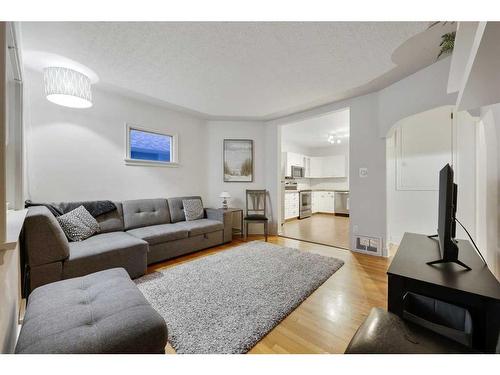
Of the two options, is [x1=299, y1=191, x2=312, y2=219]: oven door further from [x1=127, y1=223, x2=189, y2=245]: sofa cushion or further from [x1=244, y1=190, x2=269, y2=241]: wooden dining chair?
[x1=127, y1=223, x2=189, y2=245]: sofa cushion

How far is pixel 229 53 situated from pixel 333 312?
252 cm

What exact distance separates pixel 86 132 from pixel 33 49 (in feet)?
3.36

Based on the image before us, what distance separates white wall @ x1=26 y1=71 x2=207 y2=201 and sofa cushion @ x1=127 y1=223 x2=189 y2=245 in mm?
738

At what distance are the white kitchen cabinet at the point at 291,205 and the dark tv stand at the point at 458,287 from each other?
4.63m

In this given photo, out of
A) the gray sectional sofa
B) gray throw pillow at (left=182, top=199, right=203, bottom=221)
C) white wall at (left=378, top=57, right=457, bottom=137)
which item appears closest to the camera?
the gray sectional sofa

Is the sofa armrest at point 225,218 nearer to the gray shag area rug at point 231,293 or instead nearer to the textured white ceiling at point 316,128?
the gray shag area rug at point 231,293

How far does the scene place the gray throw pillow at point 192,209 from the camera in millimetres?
3441

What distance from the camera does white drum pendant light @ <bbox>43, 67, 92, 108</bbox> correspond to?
1986 mm

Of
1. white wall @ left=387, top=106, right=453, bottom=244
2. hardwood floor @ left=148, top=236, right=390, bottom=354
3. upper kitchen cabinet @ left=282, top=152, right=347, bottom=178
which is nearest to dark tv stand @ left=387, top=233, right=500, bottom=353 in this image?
hardwood floor @ left=148, top=236, right=390, bottom=354

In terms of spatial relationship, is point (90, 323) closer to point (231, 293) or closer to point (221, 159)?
point (231, 293)

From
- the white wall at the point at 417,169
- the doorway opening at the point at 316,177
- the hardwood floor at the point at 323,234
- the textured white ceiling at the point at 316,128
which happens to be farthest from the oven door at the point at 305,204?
the white wall at the point at 417,169

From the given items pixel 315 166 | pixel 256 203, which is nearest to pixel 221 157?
pixel 256 203
